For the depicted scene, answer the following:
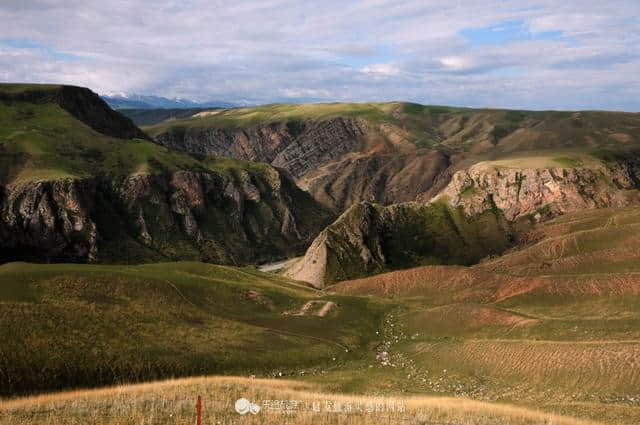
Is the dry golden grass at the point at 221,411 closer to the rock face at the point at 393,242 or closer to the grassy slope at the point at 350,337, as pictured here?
the grassy slope at the point at 350,337

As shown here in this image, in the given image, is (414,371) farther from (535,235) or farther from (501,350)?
(535,235)

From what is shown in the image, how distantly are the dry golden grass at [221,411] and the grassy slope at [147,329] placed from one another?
49.6 ft

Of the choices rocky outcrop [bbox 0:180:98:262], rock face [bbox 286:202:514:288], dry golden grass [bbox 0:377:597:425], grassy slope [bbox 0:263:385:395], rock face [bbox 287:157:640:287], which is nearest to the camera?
dry golden grass [bbox 0:377:597:425]

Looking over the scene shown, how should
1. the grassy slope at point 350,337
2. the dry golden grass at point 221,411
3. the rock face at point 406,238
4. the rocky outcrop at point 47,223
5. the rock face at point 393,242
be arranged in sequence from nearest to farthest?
1. the dry golden grass at point 221,411
2. the grassy slope at point 350,337
3. the rock face at point 393,242
4. the rock face at point 406,238
5. the rocky outcrop at point 47,223

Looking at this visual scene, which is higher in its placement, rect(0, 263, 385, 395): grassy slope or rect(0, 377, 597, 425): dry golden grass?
rect(0, 377, 597, 425): dry golden grass

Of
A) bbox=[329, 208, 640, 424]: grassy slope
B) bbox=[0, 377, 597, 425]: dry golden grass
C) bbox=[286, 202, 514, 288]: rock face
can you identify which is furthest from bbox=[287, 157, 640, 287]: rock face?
bbox=[0, 377, 597, 425]: dry golden grass

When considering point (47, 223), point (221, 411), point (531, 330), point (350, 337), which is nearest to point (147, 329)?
point (350, 337)

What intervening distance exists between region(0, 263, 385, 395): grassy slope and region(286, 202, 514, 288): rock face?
255ft

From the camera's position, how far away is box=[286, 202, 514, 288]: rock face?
165m

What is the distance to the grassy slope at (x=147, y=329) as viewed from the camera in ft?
157

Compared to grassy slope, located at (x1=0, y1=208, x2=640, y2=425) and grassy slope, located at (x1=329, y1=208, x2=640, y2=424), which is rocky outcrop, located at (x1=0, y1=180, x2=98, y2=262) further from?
grassy slope, located at (x1=0, y1=208, x2=640, y2=425)

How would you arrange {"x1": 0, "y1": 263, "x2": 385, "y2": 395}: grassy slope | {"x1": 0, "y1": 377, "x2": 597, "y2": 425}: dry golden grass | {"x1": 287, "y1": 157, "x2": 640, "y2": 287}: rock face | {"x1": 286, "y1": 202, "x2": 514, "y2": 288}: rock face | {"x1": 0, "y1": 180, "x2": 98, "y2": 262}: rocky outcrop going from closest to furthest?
1. {"x1": 0, "y1": 377, "x2": 597, "y2": 425}: dry golden grass
2. {"x1": 0, "y1": 263, "x2": 385, "y2": 395}: grassy slope
3. {"x1": 286, "y1": 202, "x2": 514, "y2": 288}: rock face
4. {"x1": 287, "y1": 157, "x2": 640, "y2": 287}: rock face
5. {"x1": 0, "y1": 180, "x2": 98, "y2": 262}: rocky outcrop

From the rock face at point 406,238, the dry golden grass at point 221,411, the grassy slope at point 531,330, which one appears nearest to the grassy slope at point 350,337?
the grassy slope at point 531,330

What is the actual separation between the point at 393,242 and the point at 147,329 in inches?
5216
